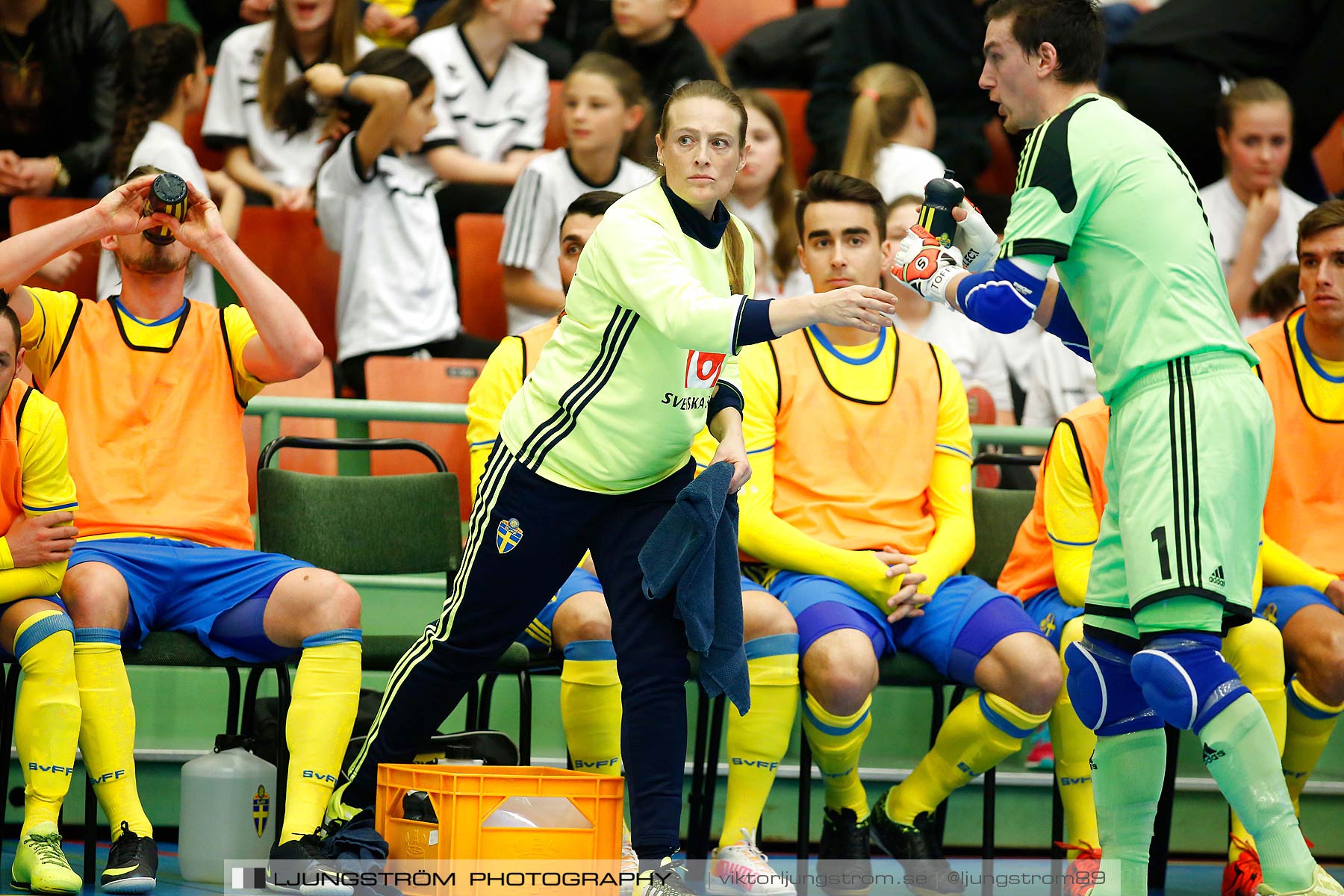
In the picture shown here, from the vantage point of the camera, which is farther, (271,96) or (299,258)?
(271,96)

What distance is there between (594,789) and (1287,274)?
11.1ft

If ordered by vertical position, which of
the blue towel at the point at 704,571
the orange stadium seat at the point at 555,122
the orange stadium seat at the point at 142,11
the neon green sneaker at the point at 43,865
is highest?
the orange stadium seat at the point at 142,11

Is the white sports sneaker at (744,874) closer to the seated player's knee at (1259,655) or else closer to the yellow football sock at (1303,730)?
the seated player's knee at (1259,655)

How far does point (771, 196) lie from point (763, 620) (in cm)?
268

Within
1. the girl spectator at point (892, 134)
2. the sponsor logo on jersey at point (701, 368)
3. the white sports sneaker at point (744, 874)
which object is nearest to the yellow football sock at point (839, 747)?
the white sports sneaker at point (744, 874)

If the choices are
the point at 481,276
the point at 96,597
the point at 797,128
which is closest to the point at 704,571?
the point at 96,597

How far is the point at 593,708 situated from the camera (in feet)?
11.8

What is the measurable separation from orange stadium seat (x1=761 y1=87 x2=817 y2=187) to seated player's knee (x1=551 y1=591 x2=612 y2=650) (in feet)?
11.9

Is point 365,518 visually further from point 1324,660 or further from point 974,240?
point 1324,660

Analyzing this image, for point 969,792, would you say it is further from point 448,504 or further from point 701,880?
point 448,504

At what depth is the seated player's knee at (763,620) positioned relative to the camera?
367cm

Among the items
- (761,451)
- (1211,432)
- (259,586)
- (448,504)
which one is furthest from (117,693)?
(1211,432)

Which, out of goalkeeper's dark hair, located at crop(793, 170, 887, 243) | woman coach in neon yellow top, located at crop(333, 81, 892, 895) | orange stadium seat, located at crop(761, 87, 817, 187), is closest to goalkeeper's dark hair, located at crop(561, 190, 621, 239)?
goalkeeper's dark hair, located at crop(793, 170, 887, 243)

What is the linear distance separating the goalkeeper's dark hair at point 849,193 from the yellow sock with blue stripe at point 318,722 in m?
1.81
